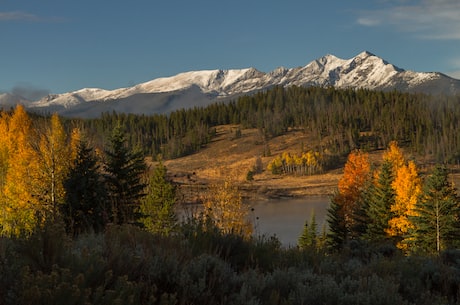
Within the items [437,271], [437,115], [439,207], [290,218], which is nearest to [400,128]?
[437,115]

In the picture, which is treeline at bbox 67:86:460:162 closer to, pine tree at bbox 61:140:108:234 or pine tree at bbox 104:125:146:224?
pine tree at bbox 104:125:146:224

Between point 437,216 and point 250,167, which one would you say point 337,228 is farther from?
point 250,167

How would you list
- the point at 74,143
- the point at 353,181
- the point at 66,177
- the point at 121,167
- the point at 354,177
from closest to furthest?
the point at 66,177, the point at 121,167, the point at 74,143, the point at 353,181, the point at 354,177

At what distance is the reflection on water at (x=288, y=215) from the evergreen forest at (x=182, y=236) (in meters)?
6.48

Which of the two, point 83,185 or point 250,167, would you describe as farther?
point 250,167

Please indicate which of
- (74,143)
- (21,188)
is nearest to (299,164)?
(74,143)

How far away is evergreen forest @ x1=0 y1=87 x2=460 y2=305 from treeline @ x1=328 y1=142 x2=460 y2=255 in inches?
3.9

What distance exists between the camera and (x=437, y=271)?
20.5ft

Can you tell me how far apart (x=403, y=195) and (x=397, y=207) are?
39.3 inches

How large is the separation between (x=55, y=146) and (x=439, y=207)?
25.1 metres

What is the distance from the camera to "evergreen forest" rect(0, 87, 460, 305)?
3822 millimetres

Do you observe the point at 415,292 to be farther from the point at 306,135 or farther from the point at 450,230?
the point at 306,135

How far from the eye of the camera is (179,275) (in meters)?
4.21

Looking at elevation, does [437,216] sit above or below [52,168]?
below
